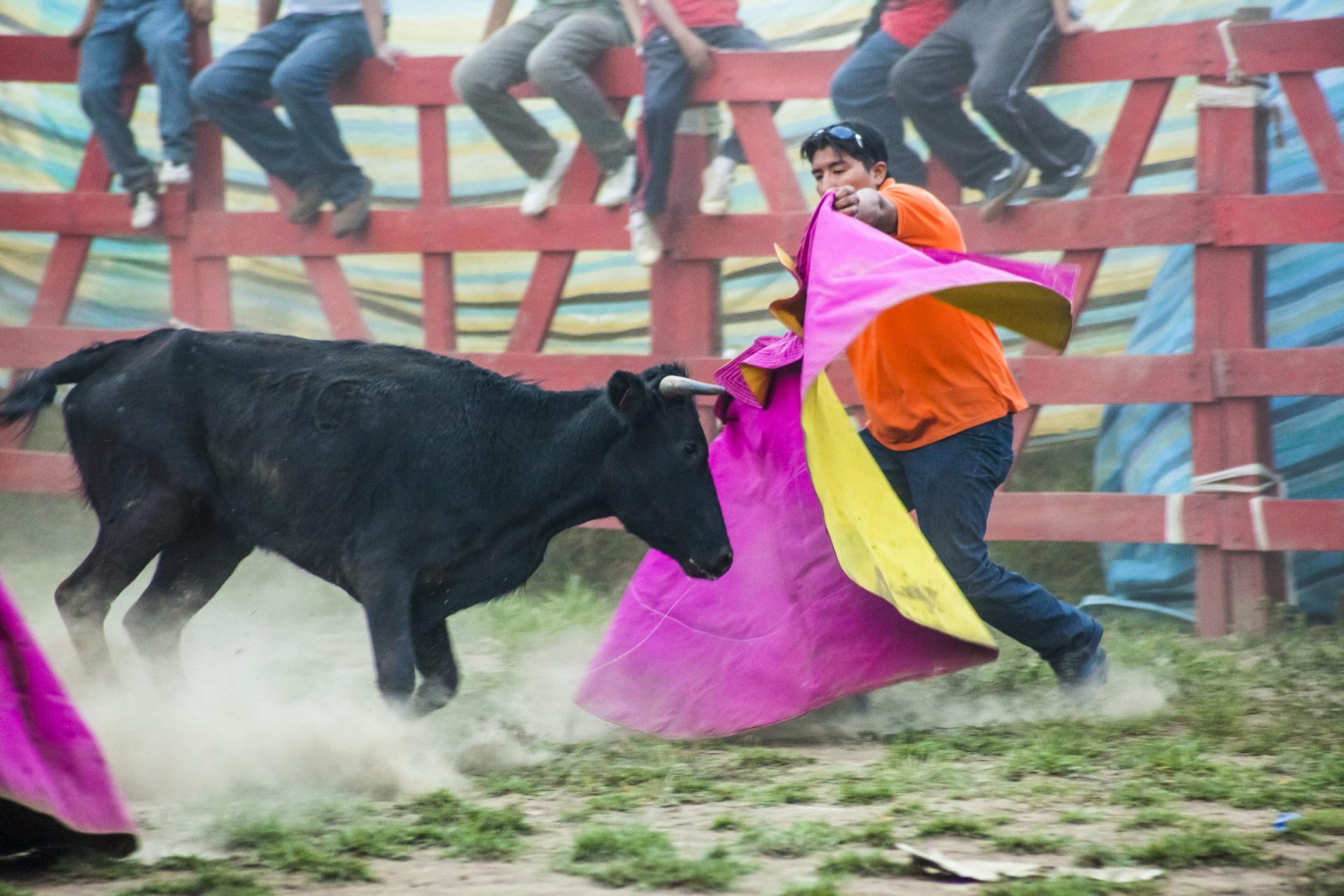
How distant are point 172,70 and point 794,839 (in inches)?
249

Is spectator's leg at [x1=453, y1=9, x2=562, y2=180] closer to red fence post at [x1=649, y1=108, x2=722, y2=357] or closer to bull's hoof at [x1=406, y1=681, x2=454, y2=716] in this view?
red fence post at [x1=649, y1=108, x2=722, y2=357]

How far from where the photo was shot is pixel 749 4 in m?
7.73

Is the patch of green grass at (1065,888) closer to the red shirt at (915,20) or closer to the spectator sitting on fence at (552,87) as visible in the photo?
the red shirt at (915,20)

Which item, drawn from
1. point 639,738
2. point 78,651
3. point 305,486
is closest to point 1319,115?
point 639,738

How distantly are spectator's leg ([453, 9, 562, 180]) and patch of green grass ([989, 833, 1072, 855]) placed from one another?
508 cm

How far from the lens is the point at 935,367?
4.55m

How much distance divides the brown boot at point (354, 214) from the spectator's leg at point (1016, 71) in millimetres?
3276

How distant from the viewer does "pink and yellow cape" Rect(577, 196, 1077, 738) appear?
409 cm

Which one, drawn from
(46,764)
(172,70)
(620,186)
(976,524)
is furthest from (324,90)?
(46,764)

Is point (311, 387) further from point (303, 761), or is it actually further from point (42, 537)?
point (42, 537)

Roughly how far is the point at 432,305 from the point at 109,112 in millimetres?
2217

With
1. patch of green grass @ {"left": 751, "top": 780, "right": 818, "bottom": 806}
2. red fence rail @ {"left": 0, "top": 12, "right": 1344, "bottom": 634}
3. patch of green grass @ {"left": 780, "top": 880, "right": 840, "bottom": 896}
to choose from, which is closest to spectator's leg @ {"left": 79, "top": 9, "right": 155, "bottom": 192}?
red fence rail @ {"left": 0, "top": 12, "right": 1344, "bottom": 634}

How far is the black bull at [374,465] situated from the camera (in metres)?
4.57

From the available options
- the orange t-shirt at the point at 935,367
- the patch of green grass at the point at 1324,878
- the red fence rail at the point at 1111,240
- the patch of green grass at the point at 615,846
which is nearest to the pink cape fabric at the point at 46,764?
the patch of green grass at the point at 615,846
